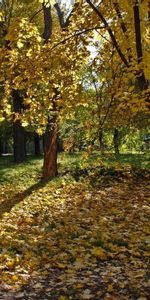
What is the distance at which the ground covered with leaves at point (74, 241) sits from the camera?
557 centimetres

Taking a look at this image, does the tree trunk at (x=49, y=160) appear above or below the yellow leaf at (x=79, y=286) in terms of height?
above

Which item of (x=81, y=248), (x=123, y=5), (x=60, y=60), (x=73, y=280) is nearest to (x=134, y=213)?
(x=81, y=248)

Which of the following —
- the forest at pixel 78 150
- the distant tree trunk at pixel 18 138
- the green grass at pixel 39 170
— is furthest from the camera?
the distant tree trunk at pixel 18 138

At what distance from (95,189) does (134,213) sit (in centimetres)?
308

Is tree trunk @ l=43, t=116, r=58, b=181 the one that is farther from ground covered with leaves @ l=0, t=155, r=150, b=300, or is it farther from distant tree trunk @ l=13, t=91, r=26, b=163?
distant tree trunk @ l=13, t=91, r=26, b=163

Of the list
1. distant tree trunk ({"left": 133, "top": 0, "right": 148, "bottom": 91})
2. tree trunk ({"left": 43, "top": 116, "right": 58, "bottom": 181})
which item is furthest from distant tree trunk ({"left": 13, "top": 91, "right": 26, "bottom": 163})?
distant tree trunk ({"left": 133, "top": 0, "right": 148, "bottom": 91})

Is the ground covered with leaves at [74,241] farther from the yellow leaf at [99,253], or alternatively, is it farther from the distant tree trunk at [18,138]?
the distant tree trunk at [18,138]

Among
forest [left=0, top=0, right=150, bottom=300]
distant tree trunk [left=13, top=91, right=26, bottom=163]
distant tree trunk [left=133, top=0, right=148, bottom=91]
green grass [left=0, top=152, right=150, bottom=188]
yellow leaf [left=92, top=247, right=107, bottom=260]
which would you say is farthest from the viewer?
distant tree trunk [left=13, top=91, right=26, bottom=163]

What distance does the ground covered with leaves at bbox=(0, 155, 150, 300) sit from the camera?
18.3 feet

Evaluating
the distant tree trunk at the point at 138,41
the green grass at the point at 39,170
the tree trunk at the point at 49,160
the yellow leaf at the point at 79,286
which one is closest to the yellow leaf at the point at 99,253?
the yellow leaf at the point at 79,286

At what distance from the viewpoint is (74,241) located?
782 centimetres

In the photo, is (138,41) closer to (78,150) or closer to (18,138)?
(78,150)

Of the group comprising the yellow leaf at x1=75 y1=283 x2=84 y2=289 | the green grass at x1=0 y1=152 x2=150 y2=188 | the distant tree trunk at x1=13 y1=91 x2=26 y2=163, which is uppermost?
the distant tree trunk at x1=13 y1=91 x2=26 y2=163

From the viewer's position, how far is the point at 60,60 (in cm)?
591
